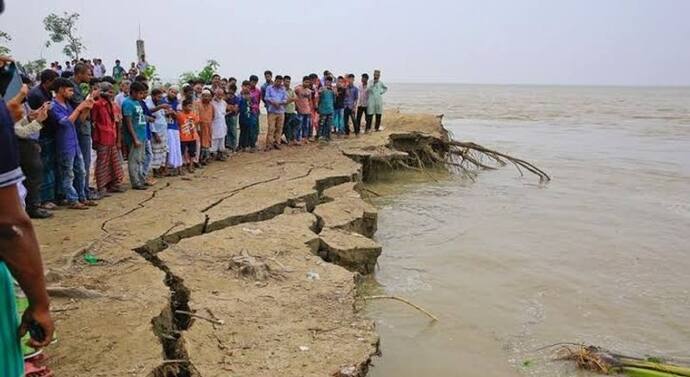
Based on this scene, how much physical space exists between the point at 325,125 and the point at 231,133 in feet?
8.96

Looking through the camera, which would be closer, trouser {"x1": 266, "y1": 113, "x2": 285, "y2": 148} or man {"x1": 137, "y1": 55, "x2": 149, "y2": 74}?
trouser {"x1": 266, "y1": 113, "x2": 285, "y2": 148}

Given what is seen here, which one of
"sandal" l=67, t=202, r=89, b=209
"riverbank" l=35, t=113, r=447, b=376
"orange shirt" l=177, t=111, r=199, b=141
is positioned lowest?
"riverbank" l=35, t=113, r=447, b=376

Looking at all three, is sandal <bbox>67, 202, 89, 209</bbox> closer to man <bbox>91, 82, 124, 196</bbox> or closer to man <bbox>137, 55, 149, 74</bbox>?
man <bbox>91, 82, 124, 196</bbox>

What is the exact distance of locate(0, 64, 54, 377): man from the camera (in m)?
1.60

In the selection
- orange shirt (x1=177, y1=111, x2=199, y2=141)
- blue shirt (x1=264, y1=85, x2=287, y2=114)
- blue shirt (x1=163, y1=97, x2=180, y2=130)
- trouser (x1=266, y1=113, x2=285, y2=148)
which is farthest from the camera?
trouser (x1=266, y1=113, x2=285, y2=148)

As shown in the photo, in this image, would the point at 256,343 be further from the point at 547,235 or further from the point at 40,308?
A: the point at 547,235

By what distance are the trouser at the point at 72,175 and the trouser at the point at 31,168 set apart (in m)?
0.26

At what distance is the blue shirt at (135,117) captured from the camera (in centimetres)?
688

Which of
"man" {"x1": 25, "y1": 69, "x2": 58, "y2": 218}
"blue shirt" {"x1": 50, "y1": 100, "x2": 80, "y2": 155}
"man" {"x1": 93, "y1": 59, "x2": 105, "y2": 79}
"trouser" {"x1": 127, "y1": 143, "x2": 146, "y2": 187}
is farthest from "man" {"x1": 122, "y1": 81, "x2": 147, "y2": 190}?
"man" {"x1": 93, "y1": 59, "x2": 105, "y2": 79}

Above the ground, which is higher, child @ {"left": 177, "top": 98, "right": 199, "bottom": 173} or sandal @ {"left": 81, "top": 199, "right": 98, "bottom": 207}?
child @ {"left": 177, "top": 98, "right": 199, "bottom": 173}

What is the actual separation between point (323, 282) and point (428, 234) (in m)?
3.12

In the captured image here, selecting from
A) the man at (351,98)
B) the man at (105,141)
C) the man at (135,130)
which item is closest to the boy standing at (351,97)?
the man at (351,98)

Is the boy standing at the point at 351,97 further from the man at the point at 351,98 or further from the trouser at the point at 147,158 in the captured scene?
the trouser at the point at 147,158

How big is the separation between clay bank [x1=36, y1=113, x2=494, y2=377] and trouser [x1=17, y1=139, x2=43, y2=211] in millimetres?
279
